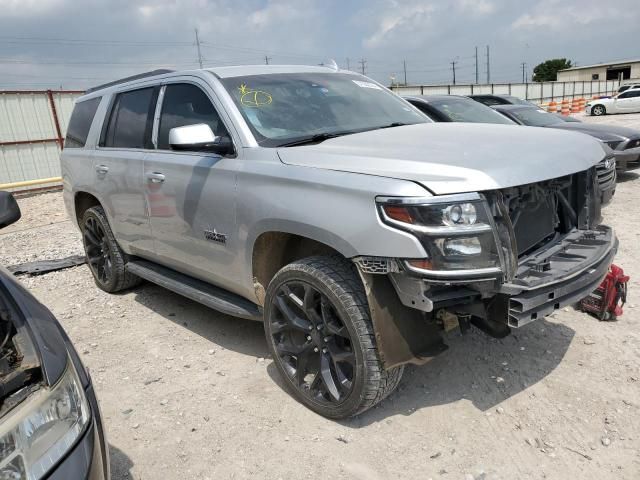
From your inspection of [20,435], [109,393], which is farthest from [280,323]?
[20,435]

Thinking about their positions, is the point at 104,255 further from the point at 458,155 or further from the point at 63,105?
the point at 63,105

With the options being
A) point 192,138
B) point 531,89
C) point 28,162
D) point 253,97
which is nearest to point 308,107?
point 253,97

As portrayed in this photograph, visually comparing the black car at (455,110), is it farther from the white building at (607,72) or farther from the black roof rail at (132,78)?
the white building at (607,72)

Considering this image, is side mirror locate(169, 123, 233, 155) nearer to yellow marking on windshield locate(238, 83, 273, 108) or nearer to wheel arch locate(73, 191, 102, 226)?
yellow marking on windshield locate(238, 83, 273, 108)

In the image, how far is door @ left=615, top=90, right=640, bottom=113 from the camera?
2805 centimetres

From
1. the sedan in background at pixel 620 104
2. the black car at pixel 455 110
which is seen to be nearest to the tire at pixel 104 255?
the black car at pixel 455 110

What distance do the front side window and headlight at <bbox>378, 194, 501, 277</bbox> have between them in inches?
60.9

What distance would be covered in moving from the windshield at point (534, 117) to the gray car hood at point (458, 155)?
625cm

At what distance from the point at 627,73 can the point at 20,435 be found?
77.4 metres

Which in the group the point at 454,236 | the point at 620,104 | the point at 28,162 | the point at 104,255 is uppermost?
the point at 454,236

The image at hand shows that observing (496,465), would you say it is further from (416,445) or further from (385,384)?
(385,384)

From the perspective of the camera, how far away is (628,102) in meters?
28.2

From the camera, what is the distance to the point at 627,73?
212 feet

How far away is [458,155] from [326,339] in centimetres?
118
